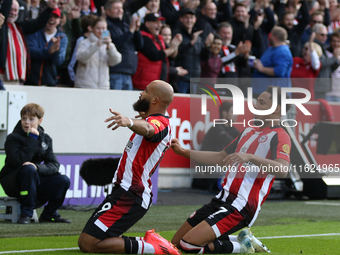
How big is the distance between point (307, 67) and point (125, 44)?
517cm

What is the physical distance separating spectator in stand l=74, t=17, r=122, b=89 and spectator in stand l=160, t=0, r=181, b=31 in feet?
9.94

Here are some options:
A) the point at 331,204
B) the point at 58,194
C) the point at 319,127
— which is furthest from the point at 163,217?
the point at 319,127

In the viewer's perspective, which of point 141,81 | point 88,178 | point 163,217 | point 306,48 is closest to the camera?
point 88,178

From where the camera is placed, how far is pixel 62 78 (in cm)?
1155

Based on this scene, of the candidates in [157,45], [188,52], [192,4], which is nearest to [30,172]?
[157,45]

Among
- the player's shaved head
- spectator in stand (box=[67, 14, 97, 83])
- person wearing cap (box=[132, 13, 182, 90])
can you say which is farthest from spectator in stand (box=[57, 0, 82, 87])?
the player's shaved head

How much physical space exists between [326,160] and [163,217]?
615cm

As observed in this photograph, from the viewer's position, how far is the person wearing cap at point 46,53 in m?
10.4

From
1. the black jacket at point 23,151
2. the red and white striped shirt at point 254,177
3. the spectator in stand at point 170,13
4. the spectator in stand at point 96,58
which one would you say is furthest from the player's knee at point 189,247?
the spectator in stand at point 170,13

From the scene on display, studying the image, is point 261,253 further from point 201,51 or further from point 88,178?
point 201,51

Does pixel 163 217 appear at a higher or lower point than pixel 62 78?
lower

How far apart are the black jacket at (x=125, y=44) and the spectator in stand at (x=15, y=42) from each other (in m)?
1.41

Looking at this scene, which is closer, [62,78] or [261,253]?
[261,253]

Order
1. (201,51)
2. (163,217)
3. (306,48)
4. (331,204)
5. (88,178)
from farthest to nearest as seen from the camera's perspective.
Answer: (306,48)
(201,51)
(331,204)
(163,217)
(88,178)
